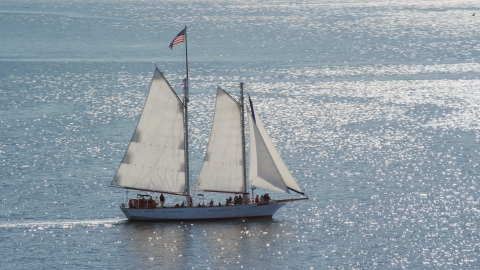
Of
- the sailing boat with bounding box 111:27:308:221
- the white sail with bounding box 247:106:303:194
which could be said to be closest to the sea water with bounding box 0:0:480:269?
the sailing boat with bounding box 111:27:308:221

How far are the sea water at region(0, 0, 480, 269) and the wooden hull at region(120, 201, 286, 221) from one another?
76cm

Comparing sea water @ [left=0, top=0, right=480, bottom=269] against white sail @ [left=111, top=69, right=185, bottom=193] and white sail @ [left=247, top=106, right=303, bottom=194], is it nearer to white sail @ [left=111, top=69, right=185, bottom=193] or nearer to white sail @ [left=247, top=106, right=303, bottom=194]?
white sail @ [left=247, top=106, right=303, bottom=194]

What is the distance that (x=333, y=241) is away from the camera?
80.8m

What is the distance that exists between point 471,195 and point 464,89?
67.7m

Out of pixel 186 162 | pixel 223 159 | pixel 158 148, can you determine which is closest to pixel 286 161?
pixel 223 159

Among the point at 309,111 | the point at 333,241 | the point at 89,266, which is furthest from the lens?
the point at 309,111

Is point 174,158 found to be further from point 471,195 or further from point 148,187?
point 471,195

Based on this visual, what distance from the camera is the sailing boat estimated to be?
281 ft

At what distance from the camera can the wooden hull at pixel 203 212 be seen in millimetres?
85188

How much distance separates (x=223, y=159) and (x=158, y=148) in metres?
6.25

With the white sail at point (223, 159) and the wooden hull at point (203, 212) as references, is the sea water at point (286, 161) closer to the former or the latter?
the wooden hull at point (203, 212)

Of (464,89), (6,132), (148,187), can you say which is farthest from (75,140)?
(464,89)

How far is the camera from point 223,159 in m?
87.1

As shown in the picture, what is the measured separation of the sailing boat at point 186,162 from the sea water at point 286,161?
5.08ft
